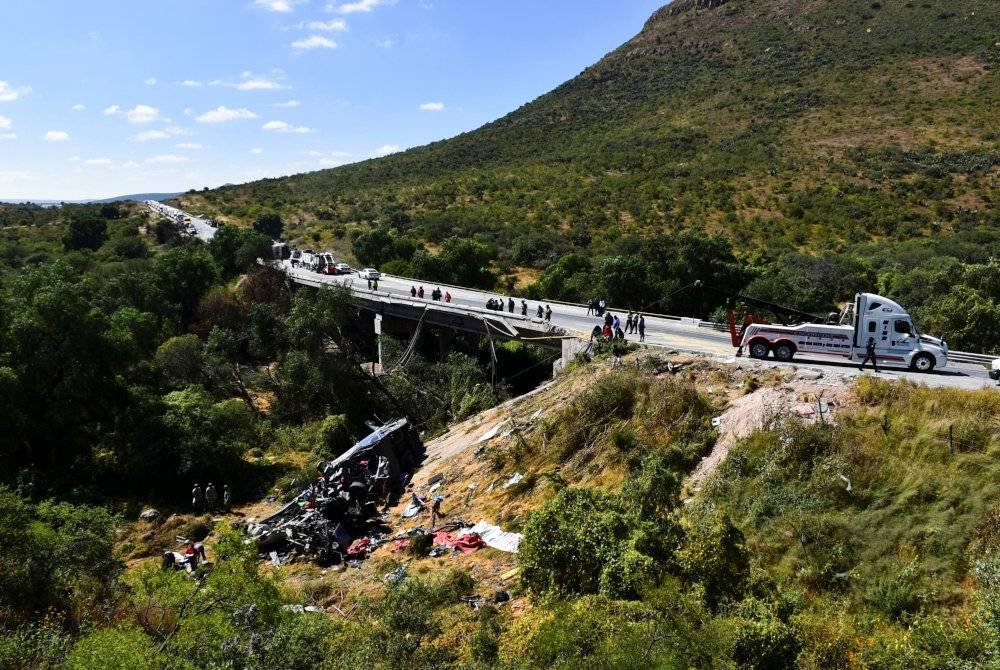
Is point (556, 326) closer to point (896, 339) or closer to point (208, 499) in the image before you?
point (896, 339)

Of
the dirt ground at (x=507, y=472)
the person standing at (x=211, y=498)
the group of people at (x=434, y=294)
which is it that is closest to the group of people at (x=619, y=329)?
the dirt ground at (x=507, y=472)

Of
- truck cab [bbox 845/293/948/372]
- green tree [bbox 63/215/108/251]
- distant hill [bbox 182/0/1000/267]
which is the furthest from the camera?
green tree [bbox 63/215/108/251]

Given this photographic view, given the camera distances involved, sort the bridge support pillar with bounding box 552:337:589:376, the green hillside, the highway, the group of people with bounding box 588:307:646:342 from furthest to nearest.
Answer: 1. the green hillside
2. the bridge support pillar with bounding box 552:337:589:376
3. the group of people with bounding box 588:307:646:342
4. the highway

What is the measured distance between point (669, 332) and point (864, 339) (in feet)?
31.3

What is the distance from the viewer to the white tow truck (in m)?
17.9

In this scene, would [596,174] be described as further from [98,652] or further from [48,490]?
[98,652]

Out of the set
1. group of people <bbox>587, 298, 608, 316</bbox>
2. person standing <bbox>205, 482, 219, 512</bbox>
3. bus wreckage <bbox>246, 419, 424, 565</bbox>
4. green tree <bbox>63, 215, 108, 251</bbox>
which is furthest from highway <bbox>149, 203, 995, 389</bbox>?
green tree <bbox>63, 215, 108, 251</bbox>

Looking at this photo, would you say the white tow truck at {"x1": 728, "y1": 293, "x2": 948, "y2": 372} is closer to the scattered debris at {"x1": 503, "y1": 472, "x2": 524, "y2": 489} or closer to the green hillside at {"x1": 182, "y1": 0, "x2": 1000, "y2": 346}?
the scattered debris at {"x1": 503, "y1": 472, "x2": 524, "y2": 489}

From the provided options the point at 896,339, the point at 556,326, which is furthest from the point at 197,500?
the point at 896,339

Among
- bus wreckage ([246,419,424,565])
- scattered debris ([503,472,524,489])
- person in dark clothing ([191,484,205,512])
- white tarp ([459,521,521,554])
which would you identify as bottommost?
person in dark clothing ([191,484,205,512])

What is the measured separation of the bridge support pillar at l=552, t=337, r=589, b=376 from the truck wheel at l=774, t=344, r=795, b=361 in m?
7.73

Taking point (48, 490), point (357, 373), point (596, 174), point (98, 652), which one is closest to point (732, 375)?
point (98, 652)

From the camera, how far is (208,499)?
20.6 m

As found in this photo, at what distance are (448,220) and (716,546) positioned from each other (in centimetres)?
6258
